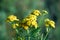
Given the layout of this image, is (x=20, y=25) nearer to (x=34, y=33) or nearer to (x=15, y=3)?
(x=34, y=33)

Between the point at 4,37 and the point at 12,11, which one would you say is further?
the point at 12,11

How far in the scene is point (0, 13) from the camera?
620 cm

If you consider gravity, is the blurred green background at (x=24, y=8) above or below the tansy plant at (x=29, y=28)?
above

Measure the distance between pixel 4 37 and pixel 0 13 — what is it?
532 millimetres

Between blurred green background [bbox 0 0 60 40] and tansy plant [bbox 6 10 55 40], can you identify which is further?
blurred green background [bbox 0 0 60 40]

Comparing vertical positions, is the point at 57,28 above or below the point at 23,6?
below

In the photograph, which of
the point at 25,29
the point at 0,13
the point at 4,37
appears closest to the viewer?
the point at 25,29

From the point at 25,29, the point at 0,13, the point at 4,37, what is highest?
the point at 0,13

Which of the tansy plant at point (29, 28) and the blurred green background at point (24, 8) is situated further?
the blurred green background at point (24, 8)

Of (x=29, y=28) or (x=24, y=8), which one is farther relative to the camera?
(x=24, y=8)

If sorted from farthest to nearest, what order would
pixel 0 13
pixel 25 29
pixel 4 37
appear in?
1. pixel 0 13
2. pixel 4 37
3. pixel 25 29

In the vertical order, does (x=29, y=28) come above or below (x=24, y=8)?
below

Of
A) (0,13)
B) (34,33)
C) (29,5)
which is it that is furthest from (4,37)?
(34,33)

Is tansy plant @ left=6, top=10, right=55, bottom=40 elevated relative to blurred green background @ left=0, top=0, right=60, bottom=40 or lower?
lower
